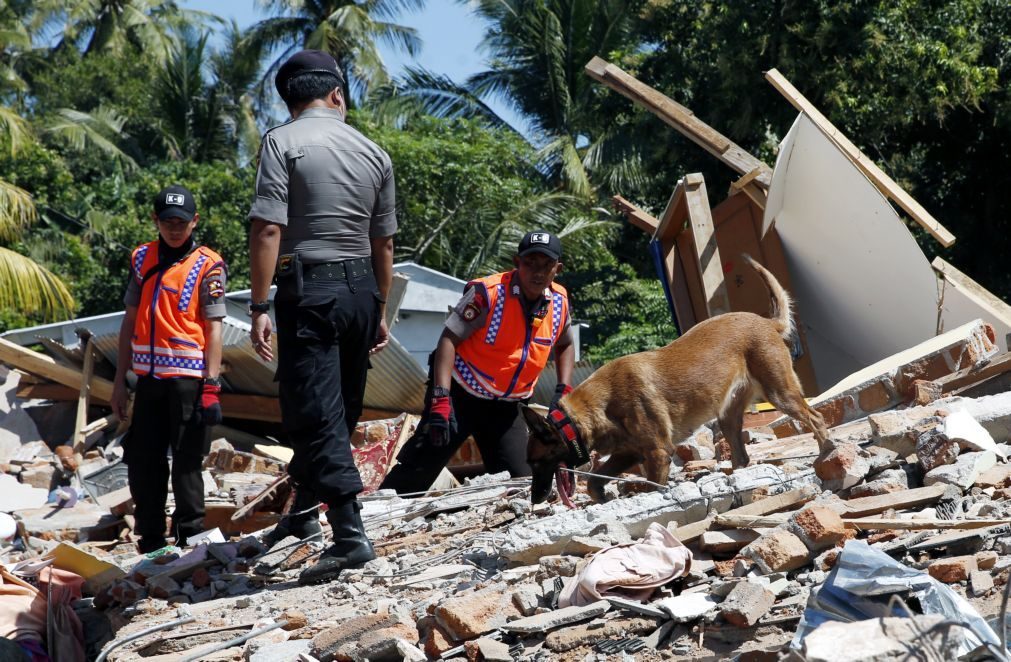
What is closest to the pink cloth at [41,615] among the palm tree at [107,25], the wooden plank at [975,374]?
the wooden plank at [975,374]

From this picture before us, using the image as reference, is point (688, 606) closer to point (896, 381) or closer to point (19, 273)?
point (896, 381)

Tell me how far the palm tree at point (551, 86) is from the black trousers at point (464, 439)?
17.2 metres

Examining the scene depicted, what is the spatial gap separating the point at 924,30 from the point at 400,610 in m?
13.9

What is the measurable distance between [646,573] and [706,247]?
6311 millimetres

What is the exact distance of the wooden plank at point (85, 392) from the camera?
38.8 ft

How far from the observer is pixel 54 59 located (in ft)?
Result: 110

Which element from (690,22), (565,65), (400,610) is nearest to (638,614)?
(400,610)

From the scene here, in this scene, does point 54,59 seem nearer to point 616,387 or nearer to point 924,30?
point 924,30

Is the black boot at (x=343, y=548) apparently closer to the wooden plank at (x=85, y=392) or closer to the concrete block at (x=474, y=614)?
the concrete block at (x=474, y=614)

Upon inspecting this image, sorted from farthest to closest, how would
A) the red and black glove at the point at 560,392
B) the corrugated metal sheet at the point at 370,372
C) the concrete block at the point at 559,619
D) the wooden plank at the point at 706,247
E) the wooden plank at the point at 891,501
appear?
the corrugated metal sheet at the point at 370,372, the wooden plank at the point at 706,247, the red and black glove at the point at 560,392, the wooden plank at the point at 891,501, the concrete block at the point at 559,619

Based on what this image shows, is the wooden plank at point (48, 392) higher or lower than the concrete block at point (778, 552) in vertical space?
higher

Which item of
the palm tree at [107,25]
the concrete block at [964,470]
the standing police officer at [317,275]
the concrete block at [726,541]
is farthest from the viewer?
the palm tree at [107,25]

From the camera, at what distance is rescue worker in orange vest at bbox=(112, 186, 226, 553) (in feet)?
20.5

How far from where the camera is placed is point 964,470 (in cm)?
467
